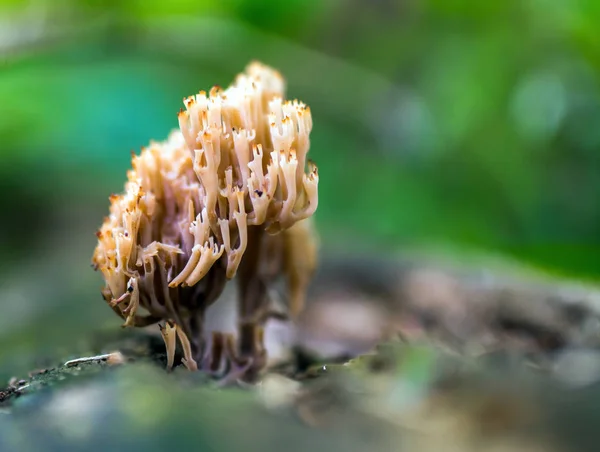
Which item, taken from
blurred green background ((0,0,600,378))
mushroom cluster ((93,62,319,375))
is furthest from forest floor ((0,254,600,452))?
blurred green background ((0,0,600,378))

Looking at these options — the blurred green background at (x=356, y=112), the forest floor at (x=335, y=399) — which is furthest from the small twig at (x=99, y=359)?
the blurred green background at (x=356, y=112)

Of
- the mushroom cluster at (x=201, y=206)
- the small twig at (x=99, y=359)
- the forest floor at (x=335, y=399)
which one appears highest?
the mushroom cluster at (x=201, y=206)

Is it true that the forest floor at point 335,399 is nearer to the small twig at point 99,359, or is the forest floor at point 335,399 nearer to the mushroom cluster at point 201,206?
the small twig at point 99,359

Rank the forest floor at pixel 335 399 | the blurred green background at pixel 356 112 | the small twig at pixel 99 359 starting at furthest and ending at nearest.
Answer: the blurred green background at pixel 356 112 < the small twig at pixel 99 359 < the forest floor at pixel 335 399

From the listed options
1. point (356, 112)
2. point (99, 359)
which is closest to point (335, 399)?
point (99, 359)

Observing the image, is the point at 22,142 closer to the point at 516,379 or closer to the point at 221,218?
the point at 221,218

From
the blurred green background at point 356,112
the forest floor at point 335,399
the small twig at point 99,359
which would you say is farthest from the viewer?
the blurred green background at point 356,112

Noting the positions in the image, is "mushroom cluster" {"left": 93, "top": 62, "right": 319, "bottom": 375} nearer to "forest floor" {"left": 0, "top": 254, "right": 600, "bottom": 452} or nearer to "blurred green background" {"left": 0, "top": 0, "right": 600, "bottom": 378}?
"forest floor" {"left": 0, "top": 254, "right": 600, "bottom": 452}
